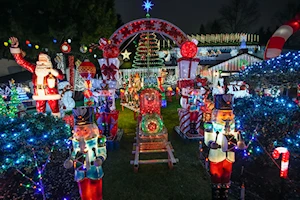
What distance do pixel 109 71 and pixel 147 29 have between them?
2.42 m

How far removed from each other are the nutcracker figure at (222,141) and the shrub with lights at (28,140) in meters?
3.23

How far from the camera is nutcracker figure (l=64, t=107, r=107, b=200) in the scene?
137 inches

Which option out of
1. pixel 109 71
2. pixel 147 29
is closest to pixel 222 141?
pixel 109 71

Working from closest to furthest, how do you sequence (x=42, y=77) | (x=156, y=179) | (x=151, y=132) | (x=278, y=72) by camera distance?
(x=156, y=179)
(x=278, y=72)
(x=151, y=132)
(x=42, y=77)

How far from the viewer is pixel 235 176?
512cm

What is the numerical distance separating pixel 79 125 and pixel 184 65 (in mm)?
5142

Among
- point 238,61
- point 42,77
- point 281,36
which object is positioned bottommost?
point 42,77

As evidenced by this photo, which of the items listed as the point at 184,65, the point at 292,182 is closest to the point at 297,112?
the point at 292,182

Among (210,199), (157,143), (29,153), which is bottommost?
(210,199)

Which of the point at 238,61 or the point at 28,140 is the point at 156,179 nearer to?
the point at 28,140

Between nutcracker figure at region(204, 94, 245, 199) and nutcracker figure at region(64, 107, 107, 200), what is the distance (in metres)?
2.19

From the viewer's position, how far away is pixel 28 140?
371 centimetres

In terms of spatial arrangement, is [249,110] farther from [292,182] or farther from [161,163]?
[161,163]

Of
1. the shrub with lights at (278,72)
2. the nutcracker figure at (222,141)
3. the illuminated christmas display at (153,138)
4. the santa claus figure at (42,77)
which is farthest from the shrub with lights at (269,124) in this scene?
the santa claus figure at (42,77)
